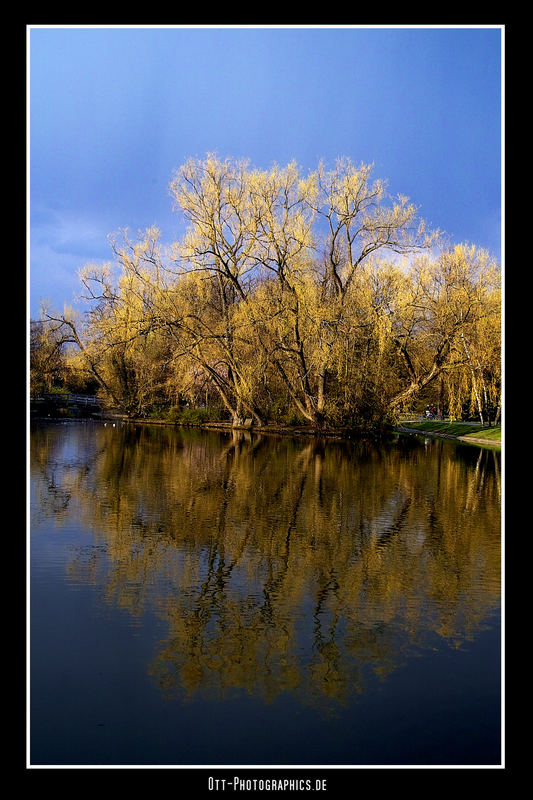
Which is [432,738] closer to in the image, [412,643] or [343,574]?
[412,643]

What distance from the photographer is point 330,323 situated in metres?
30.4

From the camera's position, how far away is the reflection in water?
17.7 ft

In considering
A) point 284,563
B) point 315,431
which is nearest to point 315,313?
point 315,431

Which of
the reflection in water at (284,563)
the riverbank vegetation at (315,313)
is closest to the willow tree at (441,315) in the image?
the riverbank vegetation at (315,313)

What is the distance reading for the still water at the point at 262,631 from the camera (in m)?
4.38

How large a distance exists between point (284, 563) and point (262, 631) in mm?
2330

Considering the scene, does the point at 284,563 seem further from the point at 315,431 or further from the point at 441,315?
the point at 441,315

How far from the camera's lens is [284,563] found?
8.23 metres

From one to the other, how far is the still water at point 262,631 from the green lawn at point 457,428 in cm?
1906

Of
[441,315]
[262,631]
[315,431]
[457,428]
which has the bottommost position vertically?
[262,631]

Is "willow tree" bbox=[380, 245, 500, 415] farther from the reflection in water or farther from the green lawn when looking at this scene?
the reflection in water

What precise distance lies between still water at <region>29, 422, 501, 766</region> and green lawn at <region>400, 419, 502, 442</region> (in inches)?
750

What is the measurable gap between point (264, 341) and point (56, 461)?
1443 cm
